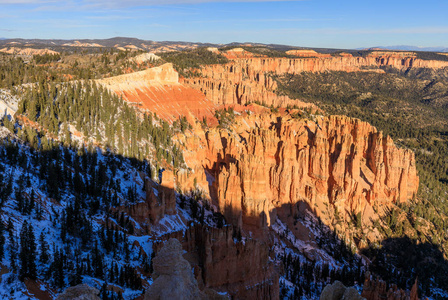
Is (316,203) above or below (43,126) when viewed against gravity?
below

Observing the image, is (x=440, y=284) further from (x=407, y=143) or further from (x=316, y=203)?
(x=407, y=143)

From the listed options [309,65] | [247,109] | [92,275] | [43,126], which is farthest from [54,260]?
[309,65]

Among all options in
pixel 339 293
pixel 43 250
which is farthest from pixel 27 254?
pixel 339 293

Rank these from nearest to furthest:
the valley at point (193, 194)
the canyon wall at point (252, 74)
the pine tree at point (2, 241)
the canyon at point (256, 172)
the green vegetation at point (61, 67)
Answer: the pine tree at point (2, 241) → the valley at point (193, 194) → the canyon at point (256, 172) → the green vegetation at point (61, 67) → the canyon wall at point (252, 74)

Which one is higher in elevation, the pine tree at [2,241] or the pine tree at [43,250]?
the pine tree at [2,241]

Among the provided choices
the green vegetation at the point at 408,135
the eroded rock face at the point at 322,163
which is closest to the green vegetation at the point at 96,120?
the eroded rock face at the point at 322,163

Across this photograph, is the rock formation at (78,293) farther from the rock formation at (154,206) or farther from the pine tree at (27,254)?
the rock formation at (154,206)
